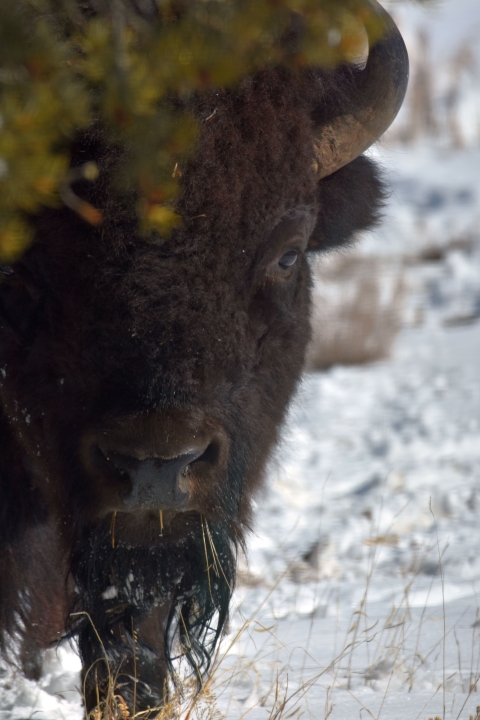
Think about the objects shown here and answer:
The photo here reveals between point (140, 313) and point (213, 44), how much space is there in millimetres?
1123

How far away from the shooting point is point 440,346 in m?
10.6

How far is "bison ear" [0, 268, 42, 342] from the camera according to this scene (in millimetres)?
2908

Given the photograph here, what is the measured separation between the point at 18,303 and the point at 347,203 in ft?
5.09

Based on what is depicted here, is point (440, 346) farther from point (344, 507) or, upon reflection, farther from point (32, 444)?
point (32, 444)

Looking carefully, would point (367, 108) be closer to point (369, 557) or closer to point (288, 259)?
point (288, 259)

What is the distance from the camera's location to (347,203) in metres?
3.69

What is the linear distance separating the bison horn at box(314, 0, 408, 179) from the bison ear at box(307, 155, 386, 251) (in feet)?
0.43

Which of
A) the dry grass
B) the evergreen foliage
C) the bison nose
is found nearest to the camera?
the evergreen foliage

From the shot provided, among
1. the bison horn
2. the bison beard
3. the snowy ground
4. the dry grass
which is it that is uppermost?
the bison horn

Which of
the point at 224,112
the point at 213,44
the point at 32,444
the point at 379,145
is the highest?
the point at 213,44

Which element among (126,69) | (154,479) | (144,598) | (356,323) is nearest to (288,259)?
(154,479)

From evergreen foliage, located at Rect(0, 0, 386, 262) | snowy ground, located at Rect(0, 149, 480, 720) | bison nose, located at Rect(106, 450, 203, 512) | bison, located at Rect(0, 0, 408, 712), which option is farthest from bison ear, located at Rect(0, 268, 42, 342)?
snowy ground, located at Rect(0, 149, 480, 720)

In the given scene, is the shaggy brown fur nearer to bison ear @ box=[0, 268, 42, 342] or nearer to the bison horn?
bison ear @ box=[0, 268, 42, 342]

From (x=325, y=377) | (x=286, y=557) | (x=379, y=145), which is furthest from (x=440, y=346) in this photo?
(x=379, y=145)
